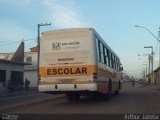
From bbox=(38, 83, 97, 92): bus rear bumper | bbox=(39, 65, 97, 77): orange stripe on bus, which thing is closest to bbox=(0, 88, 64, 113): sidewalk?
bbox=(38, 83, 97, 92): bus rear bumper

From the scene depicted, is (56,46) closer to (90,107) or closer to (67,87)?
(67,87)

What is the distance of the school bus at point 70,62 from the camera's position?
20.7 meters

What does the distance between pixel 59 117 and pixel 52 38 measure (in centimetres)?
799

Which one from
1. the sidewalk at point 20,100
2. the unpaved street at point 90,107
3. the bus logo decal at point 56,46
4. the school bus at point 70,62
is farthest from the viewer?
the sidewalk at point 20,100

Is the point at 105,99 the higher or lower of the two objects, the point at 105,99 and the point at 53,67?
the lower

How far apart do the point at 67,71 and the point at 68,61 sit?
1.64 ft

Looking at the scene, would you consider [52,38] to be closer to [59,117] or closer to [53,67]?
[53,67]

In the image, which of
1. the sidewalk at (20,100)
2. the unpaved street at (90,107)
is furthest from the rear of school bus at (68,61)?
the sidewalk at (20,100)

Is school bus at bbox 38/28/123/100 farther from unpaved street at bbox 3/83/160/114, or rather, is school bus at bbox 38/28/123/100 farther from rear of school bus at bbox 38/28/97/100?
unpaved street at bbox 3/83/160/114

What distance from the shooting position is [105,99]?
2534 centimetres

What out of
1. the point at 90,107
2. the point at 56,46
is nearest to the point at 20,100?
the point at 56,46

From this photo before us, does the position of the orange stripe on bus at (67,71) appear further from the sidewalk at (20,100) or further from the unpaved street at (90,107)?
the sidewalk at (20,100)

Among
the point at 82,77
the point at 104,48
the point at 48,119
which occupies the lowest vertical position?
the point at 48,119

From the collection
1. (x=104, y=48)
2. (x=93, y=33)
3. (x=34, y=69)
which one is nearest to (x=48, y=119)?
(x=93, y=33)
